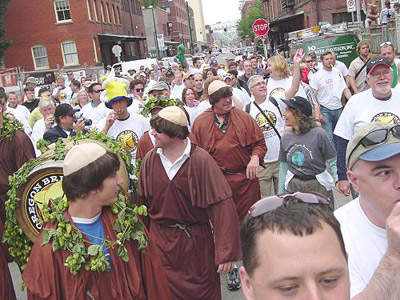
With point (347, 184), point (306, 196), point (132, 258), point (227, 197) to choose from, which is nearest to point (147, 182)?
point (227, 197)

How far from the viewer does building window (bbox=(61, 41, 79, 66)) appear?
41125 millimetres

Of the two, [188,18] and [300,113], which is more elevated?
[188,18]

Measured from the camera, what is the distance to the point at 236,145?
5473 millimetres

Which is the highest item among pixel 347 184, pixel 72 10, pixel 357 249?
pixel 72 10

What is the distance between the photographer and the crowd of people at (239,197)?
160 cm

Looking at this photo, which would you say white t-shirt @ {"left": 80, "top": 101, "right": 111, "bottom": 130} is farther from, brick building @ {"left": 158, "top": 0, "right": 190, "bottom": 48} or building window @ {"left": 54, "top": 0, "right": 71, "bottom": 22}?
brick building @ {"left": 158, "top": 0, "right": 190, "bottom": 48}

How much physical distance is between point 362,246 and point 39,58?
4314 cm

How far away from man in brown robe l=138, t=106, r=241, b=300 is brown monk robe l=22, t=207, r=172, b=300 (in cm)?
100

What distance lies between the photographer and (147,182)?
414 centimetres

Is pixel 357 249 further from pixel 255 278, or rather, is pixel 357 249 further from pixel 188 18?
pixel 188 18

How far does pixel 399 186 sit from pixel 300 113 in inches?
96.7

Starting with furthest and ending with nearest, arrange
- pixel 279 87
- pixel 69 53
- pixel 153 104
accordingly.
A: pixel 69 53, pixel 279 87, pixel 153 104

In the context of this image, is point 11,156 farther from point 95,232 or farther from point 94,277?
point 94,277

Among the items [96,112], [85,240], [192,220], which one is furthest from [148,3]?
[85,240]
